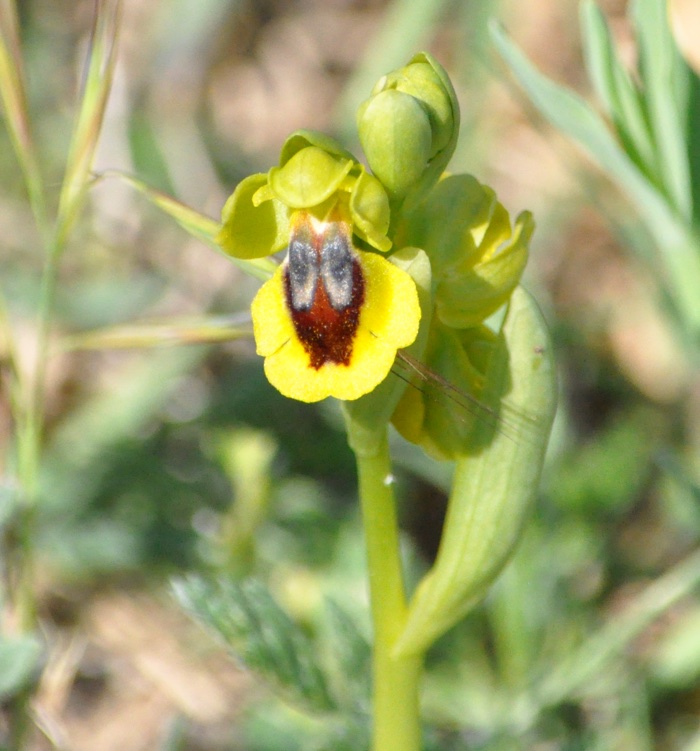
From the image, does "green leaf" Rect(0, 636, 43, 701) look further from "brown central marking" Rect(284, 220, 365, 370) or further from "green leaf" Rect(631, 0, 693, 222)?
"green leaf" Rect(631, 0, 693, 222)

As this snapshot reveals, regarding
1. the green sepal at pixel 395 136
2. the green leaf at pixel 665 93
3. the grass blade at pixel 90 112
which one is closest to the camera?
the green sepal at pixel 395 136

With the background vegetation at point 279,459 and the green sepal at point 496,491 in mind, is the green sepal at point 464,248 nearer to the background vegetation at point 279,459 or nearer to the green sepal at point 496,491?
the green sepal at point 496,491

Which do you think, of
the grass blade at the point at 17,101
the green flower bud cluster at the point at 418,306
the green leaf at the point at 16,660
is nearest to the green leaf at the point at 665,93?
the green flower bud cluster at the point at 418,306

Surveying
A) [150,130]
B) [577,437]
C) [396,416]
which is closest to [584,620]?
[577,437]

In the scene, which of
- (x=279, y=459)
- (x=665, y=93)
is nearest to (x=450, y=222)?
(x=665, y=93)

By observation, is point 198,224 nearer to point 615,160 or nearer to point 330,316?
point 330,316

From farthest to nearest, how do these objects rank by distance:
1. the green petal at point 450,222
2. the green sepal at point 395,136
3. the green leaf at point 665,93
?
Answer: the green leaf at point 665,93 → the green petal at point 450,222 → the green sepal at point 395,136
